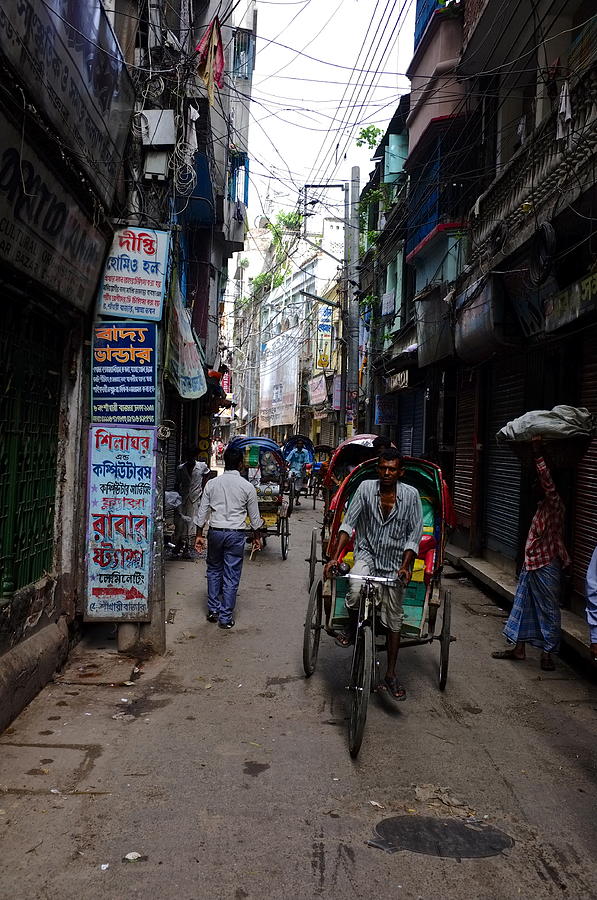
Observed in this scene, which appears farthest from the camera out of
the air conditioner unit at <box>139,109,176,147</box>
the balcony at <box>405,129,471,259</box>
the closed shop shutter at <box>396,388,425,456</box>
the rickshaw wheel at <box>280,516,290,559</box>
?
the closed shop shutter at <box>396,388,425,456</box>

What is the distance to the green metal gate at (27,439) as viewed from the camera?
537cm

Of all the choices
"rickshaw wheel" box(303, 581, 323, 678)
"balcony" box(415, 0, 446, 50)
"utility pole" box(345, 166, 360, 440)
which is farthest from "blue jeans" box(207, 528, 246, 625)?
"utility pole" box(345, 166, 360, 440)

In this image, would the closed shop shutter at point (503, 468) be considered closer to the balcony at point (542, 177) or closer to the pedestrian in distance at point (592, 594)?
the balcony at point (542, 177)

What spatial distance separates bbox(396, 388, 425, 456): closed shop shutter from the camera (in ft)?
66.7

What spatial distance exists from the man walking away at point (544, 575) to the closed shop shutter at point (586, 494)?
58.7 inches

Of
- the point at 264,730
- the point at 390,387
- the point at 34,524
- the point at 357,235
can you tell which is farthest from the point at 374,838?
the point at 357,235

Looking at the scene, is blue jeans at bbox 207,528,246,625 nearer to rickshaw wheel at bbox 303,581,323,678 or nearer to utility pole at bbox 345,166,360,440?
rickshaw wheel at bbox 303,581,323,678

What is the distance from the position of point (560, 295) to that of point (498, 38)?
6141 mm

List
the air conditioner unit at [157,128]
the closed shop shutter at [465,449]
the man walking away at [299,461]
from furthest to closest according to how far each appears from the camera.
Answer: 1. the man walking away at [299,461]
2. the closed shop shutter at [465,449]
3. the air conditioner unit at [157,128]

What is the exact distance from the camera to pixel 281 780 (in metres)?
4.39

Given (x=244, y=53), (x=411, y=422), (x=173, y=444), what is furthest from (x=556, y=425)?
(x=244, y=53)

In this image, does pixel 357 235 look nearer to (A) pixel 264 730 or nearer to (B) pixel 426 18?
(B) pixel 426 18

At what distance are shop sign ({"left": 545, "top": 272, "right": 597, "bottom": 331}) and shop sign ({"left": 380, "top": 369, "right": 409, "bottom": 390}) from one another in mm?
10792

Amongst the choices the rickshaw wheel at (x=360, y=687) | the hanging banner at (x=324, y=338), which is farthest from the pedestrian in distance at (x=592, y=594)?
the hanging banner at (x=324, y=338)
